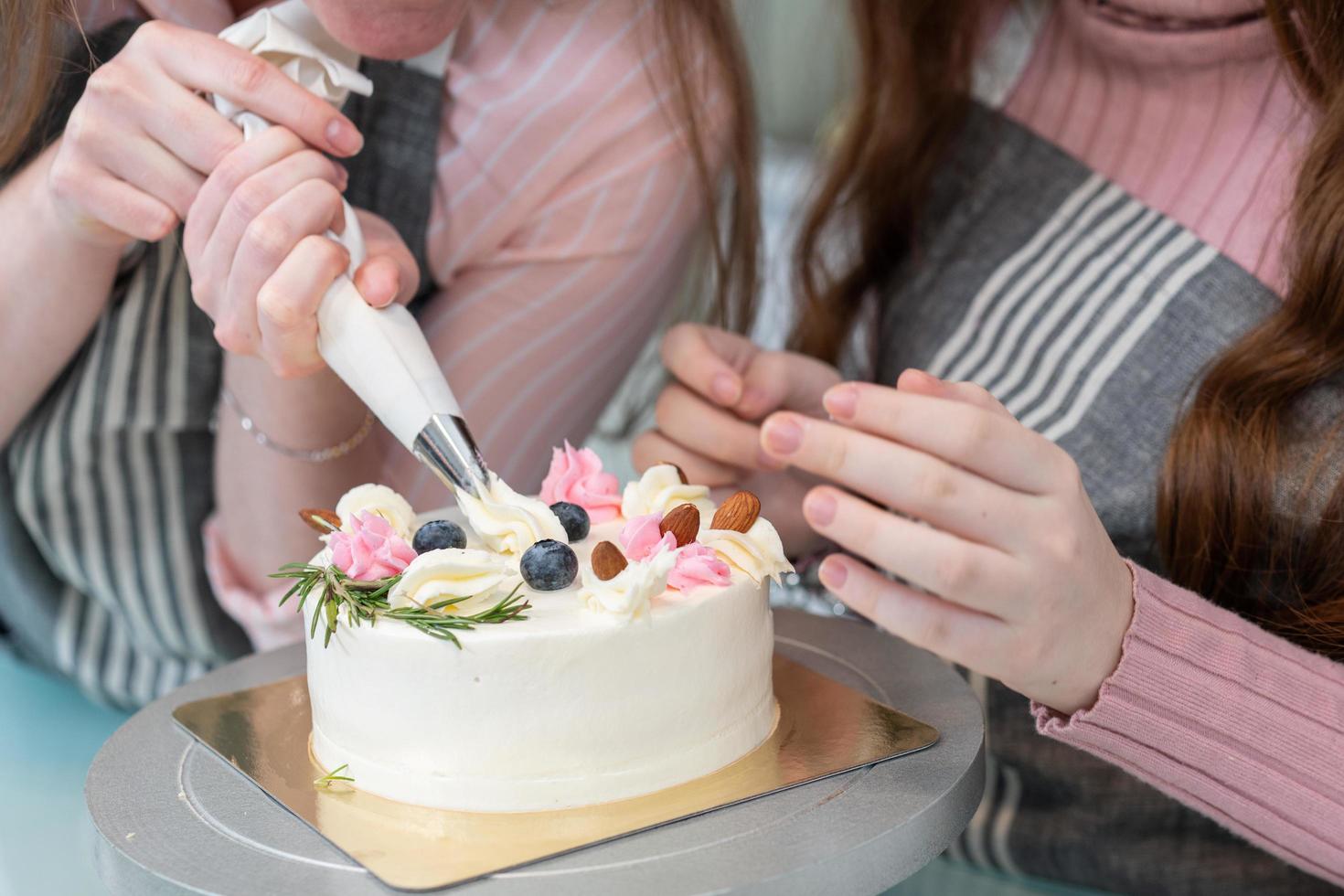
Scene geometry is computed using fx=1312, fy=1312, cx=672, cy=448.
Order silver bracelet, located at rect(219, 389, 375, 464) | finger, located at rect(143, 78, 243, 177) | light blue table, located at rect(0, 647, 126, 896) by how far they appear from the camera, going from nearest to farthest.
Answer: finger, located at rect(143, 78, 243, 177) → light blue table, located at rect(0, 647, 126, 896) → silver bracelet, located at rect(219, 389, 375, 464)

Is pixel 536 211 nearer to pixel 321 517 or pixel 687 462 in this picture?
pixel 687 462

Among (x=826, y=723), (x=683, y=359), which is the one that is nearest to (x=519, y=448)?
(x=683, y=359)

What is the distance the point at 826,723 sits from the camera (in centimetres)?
71

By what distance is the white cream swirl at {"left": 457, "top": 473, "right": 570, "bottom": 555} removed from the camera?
706mm

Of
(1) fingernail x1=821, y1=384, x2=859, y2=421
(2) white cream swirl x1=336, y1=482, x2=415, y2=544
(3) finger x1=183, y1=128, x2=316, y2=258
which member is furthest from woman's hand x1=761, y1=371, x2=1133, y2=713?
(3) finger x1=183, y1=128, x2=316, y2=258

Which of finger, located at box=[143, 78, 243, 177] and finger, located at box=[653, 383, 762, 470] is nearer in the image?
finger, located at box=[143, 78, 243, 177]

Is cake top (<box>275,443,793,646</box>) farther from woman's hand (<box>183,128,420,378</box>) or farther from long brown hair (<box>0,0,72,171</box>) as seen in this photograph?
long brown hair (<box>0,0,72,171</box>)

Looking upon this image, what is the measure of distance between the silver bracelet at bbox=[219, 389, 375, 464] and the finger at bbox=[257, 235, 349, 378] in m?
0.27

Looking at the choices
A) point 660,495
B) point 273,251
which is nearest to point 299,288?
point 273,251

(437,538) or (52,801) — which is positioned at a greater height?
(437,538)

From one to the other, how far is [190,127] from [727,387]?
15.2 inches

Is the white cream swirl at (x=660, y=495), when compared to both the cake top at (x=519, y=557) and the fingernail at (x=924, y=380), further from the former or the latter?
the fingernail at (x=924, y=380)

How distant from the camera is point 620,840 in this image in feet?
1.94

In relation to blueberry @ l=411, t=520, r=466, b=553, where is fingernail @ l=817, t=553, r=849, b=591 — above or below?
above
